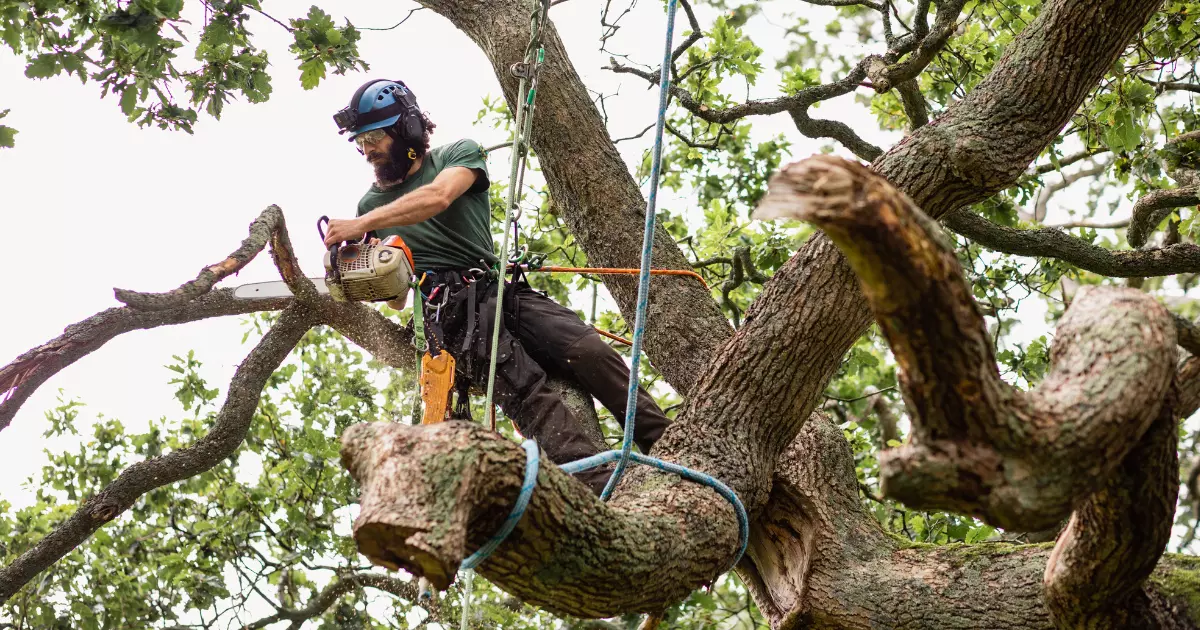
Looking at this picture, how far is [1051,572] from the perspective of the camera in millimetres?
2656

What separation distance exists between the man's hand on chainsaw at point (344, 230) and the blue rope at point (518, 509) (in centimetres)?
177

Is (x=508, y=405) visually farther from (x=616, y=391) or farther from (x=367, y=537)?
(x=367, y=537)

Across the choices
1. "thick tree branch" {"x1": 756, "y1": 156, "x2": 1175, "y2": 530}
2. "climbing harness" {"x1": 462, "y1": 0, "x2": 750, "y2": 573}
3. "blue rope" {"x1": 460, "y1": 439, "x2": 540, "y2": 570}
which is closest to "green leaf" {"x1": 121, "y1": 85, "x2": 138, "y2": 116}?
"climbing harness" {"x1": 462, "y1": 0, "x2": 750, "y2": 573}

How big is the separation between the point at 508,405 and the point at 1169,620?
213 cm

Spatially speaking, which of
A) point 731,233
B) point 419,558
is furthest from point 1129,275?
point 419,558

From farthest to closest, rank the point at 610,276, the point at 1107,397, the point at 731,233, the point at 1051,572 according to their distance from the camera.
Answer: the point at 731,233 < the point at 610,276 < the point at 1051,572 < the point at 1107,397

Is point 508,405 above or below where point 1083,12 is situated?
below

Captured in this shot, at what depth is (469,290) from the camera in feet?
13.1

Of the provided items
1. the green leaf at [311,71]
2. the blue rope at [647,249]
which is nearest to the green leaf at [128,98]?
the green leaf at [311,71]

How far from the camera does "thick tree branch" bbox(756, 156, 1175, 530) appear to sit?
5.96 ft

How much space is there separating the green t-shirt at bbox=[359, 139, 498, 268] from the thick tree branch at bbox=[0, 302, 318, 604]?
525 millimetres

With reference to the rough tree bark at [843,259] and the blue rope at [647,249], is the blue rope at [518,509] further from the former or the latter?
the rough tree bark at [843,259]

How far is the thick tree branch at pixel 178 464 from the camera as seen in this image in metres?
4.14

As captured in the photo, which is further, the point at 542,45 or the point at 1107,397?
the point at 542,45
